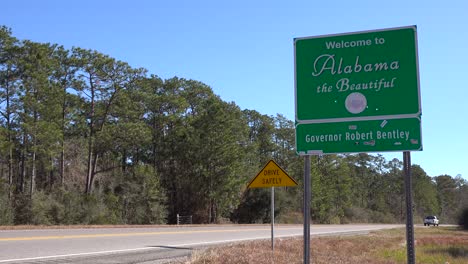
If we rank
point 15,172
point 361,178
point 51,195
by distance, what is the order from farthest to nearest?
1. point 361,178
2. point 15,172
3. point 51,195

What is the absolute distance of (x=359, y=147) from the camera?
5.85 meters

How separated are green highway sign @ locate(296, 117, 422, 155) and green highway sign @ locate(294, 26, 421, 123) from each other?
79 mm

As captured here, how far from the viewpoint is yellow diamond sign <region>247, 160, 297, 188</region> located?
14508mm

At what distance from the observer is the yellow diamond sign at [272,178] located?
47.6 feet

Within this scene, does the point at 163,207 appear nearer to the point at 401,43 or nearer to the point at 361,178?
the point at 401,43

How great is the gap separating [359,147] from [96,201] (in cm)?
4403

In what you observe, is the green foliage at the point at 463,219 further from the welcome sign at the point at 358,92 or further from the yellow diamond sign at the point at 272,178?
the welcome sign at the point at 358,92

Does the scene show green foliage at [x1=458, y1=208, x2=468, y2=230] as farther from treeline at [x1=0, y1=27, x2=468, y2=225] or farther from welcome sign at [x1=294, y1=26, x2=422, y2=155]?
welcome sign at [x1=294, y1=26, x2=422, y2=155]

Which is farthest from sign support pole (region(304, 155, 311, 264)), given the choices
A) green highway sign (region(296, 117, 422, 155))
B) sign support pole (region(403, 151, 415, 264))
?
sign support pole (region(403, 151, 415, 264))

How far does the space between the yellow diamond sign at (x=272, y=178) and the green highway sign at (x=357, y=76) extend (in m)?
8.63

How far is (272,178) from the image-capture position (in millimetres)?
14781

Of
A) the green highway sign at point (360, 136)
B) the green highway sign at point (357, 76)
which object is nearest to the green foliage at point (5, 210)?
the green highway sign at point (360, 136)

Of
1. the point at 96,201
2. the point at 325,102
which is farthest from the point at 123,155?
the point at 325,102

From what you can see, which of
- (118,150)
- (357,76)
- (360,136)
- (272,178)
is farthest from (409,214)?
(118,150)
